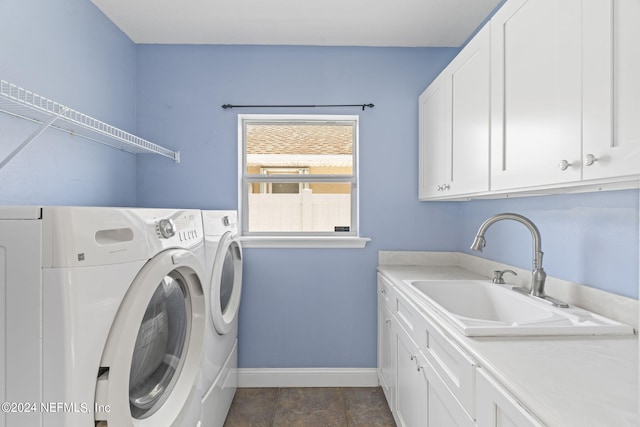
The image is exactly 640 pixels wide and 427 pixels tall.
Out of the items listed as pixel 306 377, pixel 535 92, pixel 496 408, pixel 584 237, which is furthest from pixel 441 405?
pixel 306 377

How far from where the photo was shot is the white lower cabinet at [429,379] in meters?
0.85

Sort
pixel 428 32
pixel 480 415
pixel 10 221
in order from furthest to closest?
pixel 428 32 < pixel 480 415 < pixel 10 221

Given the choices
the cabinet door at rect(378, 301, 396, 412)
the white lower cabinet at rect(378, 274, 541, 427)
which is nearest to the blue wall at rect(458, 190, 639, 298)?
the white lower cabinet at rect(378, 274, 541, 427)

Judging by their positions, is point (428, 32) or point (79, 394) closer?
point (79, 394)

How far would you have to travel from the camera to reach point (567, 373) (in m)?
0.83

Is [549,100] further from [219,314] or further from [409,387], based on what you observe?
[219,314]

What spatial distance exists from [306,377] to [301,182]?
1.40 metres

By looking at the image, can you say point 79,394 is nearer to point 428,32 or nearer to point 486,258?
point 486,258

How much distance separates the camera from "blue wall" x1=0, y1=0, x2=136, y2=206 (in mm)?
1427

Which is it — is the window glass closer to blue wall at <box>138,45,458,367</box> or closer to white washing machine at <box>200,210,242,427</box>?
blue wall at <box>138,45,458,367</box>

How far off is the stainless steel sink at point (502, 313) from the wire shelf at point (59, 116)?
161 centimetres

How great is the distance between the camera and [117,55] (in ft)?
7.13

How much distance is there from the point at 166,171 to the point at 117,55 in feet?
2.56

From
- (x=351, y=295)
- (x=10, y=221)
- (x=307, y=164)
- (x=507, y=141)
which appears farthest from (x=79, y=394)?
(x=307, y=164)
